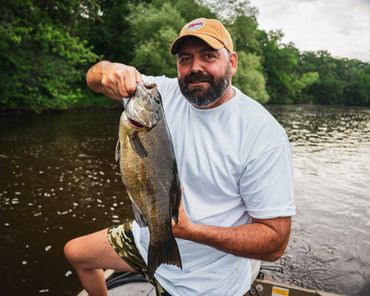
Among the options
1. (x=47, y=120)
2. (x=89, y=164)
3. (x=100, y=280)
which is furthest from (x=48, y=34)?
(x=100, y=280)

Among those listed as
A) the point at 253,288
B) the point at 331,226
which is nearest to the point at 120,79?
the point at 253,288

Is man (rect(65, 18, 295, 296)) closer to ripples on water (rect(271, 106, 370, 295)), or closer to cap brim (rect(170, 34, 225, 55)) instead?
cap brim (rect(170, 34, 225, 55))

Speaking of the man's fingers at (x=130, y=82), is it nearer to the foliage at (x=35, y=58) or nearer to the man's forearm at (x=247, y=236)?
the man's forearm at (x=247, y=236)

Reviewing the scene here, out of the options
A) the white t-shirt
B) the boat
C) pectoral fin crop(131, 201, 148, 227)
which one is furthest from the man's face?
the boat

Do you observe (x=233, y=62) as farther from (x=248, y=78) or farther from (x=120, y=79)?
(x=248, y=78)

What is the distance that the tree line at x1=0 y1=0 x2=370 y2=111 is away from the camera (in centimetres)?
1557

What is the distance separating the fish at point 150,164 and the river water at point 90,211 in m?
4.23

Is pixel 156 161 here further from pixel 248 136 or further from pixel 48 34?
pixel 48 34

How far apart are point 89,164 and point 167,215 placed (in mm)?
11432

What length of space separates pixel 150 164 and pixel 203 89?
2.35ft

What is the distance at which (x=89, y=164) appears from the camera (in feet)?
43.2

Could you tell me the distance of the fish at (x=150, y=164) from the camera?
7.02 ft

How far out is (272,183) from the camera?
7.66ft

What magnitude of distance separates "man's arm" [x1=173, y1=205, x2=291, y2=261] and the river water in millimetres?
4253
